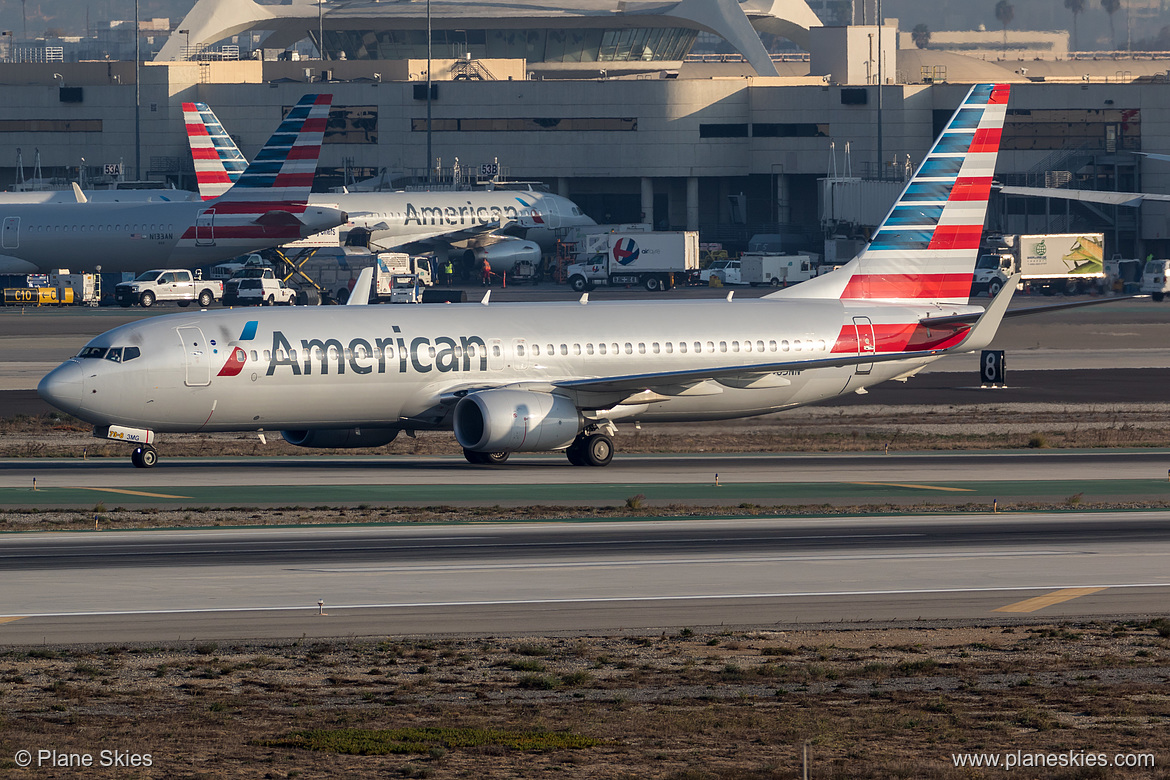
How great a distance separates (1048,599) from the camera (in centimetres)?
2645

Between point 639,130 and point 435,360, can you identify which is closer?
point 435,360

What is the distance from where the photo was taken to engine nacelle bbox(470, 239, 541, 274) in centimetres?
12438

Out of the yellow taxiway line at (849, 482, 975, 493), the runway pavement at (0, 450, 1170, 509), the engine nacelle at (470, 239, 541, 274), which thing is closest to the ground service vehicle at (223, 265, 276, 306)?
the engine nacelle at (470, 239, 541, 274)

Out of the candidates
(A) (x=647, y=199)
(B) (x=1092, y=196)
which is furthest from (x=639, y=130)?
(B) (x=1092, y=196)

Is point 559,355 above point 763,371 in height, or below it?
above

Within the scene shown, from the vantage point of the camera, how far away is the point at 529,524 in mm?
34812

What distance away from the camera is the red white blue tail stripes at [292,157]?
319ft

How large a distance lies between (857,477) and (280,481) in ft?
50.8

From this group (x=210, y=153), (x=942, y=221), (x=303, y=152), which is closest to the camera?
(x=942, y=221)

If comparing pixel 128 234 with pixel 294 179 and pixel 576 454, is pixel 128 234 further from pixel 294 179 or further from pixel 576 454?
pixel 576 454

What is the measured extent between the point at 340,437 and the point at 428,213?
264ft

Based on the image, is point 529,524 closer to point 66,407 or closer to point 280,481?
point 280,481

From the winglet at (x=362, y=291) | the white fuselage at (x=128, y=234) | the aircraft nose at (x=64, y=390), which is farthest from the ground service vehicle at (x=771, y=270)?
the aircraft nose at (x=64, y=390)

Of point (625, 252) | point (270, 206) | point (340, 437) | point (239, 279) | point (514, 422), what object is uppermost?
point (270, 206)
